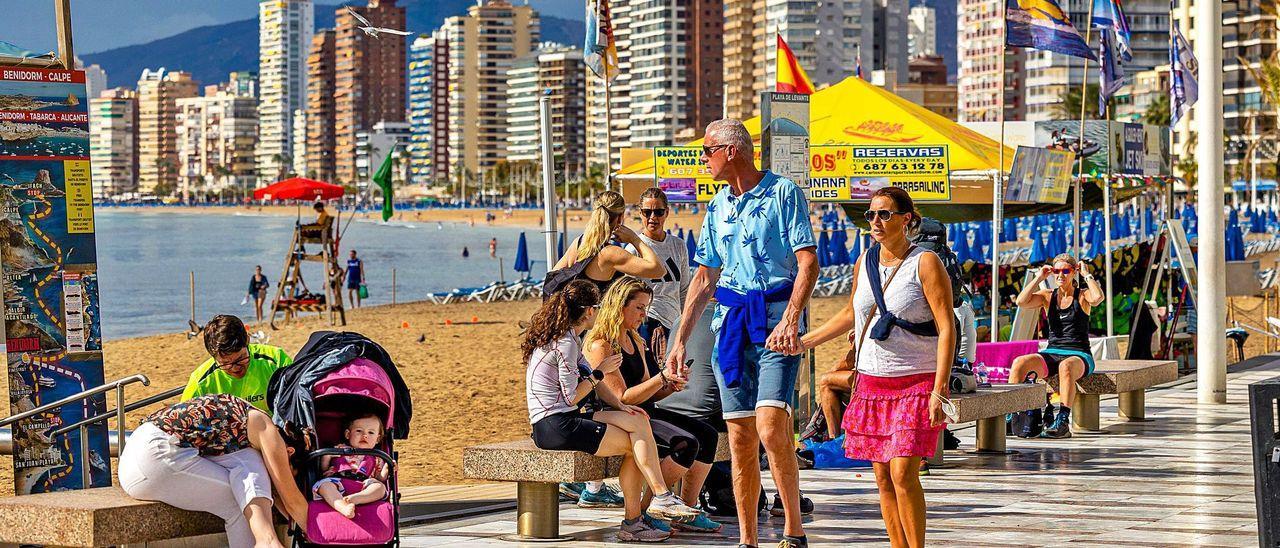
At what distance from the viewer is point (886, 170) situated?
1584cm

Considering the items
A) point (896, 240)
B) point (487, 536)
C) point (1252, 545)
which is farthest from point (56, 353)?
point (1252, 545)

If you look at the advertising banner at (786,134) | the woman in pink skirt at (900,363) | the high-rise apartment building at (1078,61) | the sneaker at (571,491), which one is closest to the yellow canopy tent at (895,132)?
the advertising banner at (786,134)

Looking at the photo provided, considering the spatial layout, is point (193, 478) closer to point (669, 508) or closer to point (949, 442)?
point (669, 508)

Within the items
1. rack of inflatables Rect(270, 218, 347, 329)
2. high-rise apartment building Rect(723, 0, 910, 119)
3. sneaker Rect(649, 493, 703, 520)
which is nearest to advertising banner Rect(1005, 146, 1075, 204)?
sneaker Rect(649, 493, 703, 520)

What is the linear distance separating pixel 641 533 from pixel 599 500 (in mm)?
1126

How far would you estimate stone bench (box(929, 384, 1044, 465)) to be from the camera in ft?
27.8

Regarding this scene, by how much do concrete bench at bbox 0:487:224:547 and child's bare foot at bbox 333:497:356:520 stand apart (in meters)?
0.40

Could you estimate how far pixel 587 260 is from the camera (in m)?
7.17

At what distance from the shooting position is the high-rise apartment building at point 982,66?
16288 centimetres

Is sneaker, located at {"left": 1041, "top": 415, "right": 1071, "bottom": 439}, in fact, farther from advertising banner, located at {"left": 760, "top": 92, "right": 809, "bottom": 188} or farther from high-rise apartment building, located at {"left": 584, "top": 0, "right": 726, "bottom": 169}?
high-rise apartment building, located at {"left": 584, "top": 0, "right": 726, "bottom": 169}

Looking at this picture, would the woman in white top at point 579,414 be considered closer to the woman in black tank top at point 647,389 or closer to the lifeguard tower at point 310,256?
the woman in black tank top at point 647,389

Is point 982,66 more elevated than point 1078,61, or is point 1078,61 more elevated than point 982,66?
point 982,66

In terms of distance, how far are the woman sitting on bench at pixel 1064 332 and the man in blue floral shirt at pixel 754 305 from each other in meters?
3.97

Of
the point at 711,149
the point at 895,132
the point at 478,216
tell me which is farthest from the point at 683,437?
the point at 478,216
